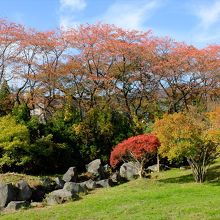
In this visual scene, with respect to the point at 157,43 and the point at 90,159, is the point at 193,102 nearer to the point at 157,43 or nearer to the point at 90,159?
the point at 157,43

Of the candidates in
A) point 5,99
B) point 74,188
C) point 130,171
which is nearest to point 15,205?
point 74,188

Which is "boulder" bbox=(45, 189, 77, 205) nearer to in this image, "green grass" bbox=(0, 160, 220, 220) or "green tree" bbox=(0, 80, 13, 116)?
"green grass" bbox=(0, 160, 220, 220)

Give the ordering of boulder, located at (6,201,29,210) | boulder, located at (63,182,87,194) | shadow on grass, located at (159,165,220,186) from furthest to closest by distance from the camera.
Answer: shadow on grass, located at (159,165,220,186), boulder, located at (63,182,87,194), boulder, located at (6,201,29,210)

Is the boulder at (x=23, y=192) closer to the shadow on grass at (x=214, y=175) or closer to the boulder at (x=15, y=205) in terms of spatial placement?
the boulder at (x=15, y=205)

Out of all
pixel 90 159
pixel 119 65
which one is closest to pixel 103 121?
pixel 90 159

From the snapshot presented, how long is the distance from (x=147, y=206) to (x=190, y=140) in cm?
733

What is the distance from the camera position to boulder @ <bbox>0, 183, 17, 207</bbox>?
17.7m

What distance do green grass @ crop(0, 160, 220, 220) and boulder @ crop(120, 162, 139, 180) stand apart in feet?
15.8

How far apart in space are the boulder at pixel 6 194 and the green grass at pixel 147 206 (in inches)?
83.1

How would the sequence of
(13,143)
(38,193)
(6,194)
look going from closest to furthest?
(6,194), (38,193), (13,143)

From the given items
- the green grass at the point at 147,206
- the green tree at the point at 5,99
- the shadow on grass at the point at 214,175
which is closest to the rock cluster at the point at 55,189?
the green grass at the point at 147,206

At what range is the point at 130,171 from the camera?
26.0 meters

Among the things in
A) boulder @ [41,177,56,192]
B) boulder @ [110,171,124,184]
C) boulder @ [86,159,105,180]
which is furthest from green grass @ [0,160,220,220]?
boulder @ [86,159,105,180]

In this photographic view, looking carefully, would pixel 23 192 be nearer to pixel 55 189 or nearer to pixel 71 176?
pixel 55 189
